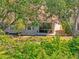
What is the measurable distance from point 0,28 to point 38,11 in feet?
7.54

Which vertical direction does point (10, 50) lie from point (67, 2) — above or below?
below

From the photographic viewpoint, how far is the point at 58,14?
17406 millimetres

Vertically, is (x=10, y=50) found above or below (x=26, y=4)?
below

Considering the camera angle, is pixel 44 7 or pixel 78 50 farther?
pixel 44 7

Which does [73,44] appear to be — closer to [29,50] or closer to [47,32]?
[29,50]

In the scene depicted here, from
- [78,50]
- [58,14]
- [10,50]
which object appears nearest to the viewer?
[10,50]

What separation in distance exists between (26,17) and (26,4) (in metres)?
0.81

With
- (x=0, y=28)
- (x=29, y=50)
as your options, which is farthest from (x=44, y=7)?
(x=29, y=50)

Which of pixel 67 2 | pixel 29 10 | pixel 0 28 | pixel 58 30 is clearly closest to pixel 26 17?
pixel 29 10

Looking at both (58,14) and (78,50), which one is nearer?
(78,50)

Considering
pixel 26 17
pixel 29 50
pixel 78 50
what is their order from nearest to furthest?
pixel 29 50, pixel 78 50, pixel 26 17

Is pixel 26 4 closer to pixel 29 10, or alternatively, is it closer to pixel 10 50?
pixel 29 10

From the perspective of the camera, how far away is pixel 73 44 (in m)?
15.7

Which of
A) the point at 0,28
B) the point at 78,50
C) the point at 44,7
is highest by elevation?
the point at 44,7
